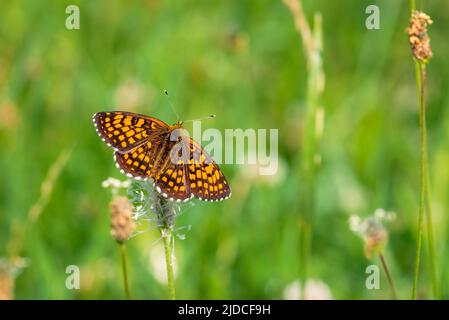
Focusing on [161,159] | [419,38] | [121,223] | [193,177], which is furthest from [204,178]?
[419,38]

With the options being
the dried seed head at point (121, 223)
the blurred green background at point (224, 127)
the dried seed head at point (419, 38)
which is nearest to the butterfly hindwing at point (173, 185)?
the dried seed head at point (121, 223)

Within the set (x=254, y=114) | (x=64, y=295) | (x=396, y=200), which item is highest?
(x=254, y=114)

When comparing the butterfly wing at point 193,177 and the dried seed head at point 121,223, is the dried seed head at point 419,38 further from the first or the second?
the dried seed head at point 121,223

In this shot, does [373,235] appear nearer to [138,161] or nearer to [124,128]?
[138,161]
